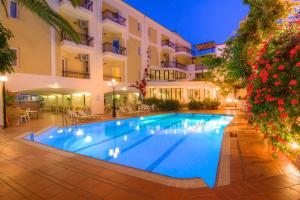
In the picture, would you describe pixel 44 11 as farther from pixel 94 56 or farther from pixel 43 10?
pixel 94 56

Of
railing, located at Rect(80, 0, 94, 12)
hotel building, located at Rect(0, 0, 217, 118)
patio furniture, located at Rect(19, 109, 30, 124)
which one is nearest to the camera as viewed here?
patio furniture, located at Rect(19, 109, 30, 124)

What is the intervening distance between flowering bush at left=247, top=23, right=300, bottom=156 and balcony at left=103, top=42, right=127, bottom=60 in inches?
575

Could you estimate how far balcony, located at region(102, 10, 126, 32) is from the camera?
16.3 m

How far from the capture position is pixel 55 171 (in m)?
3.73

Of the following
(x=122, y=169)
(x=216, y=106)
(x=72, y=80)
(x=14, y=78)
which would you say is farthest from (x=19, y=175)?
(x=216, y=106)

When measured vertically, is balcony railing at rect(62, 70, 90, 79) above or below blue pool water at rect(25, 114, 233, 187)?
above

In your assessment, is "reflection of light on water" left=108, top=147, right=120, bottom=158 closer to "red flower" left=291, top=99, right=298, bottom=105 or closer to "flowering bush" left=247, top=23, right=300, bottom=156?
"flowering bush" left=247, top=23, right=300, bottom=156

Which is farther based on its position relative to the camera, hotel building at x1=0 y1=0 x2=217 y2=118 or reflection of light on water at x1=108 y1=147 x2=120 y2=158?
hotel building at x1=0 y1=0 x2=217 y2=118

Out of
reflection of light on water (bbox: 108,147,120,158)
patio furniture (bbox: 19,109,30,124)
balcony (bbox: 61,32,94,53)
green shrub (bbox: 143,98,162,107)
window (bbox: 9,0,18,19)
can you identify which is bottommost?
reflection of light on water (bbox: 108,147,120,158)

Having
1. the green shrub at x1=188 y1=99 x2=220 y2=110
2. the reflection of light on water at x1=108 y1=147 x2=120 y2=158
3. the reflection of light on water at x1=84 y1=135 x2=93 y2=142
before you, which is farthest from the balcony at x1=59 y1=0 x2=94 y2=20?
the green shrub at x1=188 y1=99 x2=220 y2=110

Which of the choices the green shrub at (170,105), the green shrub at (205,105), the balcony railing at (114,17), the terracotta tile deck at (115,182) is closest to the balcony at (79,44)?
the balcony railing at (114,17)

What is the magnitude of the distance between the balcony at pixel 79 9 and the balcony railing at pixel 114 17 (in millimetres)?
1348

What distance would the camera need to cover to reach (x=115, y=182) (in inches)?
127

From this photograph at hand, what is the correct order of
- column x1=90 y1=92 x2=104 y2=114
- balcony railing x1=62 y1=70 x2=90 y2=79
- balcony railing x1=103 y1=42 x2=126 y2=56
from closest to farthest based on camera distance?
1. balcony railing x1=62 y1=70 x2=90 y2=79
2. column x1=90 y1=92 x2=104 y2=114
3. balcony railing x1=103 y1=42 x2=126 y2=56
